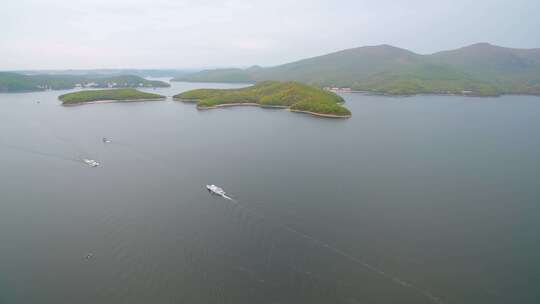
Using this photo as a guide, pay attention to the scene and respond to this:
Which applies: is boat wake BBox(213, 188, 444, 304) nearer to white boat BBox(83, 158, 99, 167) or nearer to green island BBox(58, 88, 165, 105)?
white boat BBox(83, 158, 99, 167)

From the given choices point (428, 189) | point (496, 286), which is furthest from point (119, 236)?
point (428, 189)

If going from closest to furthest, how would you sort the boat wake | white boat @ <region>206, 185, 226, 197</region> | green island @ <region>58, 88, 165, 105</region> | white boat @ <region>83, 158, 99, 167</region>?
the boat wake → white boat @ <region>206, 185, 226, 197</region> → white boat @ <region>83, 158, 99, 167</region> → green island @ <region>58, 88, 165, 105</region>

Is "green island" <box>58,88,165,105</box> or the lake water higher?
"green island" <box>58,88,165,105</box>

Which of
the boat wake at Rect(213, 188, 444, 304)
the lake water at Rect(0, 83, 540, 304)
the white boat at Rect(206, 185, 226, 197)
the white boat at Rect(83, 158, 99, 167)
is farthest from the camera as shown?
the white boat at Rect(83, 158, 99, 167)

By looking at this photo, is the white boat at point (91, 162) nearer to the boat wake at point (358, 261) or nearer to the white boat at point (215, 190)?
the white boat at point (215, 190)

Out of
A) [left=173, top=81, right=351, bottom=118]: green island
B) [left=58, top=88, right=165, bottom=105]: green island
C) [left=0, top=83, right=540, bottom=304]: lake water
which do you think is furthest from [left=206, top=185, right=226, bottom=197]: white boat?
[left=58, top=88, right=165, bottom=105]: green island

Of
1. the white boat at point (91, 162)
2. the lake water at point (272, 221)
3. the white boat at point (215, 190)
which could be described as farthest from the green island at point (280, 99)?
the white boat at point (91, 162)

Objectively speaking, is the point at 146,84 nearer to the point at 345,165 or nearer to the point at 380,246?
the point at 345,165
